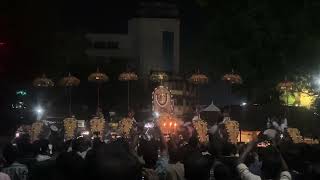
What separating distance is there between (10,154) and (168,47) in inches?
2014

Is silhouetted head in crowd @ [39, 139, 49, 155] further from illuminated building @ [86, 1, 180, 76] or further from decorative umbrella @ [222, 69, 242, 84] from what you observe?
illuminated building @ [86, 1, 180, 76]

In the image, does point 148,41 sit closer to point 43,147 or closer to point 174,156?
point 43,147

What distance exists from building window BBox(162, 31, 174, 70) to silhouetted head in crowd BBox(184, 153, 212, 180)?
2083 inches

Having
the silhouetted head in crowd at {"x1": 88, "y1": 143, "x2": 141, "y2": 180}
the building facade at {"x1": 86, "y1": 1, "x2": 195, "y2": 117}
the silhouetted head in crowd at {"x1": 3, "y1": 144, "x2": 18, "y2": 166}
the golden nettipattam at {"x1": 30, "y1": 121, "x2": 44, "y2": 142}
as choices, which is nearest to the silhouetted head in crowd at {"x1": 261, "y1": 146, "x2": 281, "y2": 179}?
the silhouetted head in crowd at {"x1": 88, "y1": 143, "x2": 141, "y2": 180}

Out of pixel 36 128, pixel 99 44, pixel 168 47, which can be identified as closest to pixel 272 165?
pixel 36 128

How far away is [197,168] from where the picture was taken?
20.9 feet

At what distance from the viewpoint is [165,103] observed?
918 inches

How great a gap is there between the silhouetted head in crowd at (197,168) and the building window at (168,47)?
52.9 m

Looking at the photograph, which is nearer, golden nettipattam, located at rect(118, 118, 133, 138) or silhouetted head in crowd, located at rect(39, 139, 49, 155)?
silhouetted head in crowd, located at rect(39, 139, 49, 155)

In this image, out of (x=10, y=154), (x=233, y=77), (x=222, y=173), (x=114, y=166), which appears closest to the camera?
(x=114, y=166)

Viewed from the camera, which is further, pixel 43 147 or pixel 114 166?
pixel 43 147

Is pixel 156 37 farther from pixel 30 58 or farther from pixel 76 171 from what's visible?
pixel 76 171

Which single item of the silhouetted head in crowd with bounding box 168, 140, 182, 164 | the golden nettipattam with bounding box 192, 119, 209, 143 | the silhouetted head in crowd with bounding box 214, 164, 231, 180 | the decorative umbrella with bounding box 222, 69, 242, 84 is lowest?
the silhouetted head in crowd with bounding box 214, 164, 231, 180

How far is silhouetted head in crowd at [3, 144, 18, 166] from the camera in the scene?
8854mm
